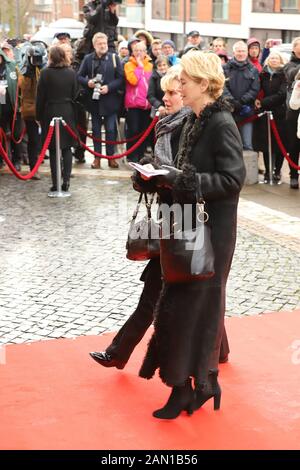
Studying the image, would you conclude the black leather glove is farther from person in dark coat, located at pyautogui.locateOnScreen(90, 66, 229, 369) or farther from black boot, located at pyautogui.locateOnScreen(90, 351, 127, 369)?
black boot, located at pyautogui.locateOnScreen(90, 351, 127, 369)

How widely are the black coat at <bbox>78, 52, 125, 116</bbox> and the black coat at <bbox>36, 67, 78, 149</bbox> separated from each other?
1422 mm

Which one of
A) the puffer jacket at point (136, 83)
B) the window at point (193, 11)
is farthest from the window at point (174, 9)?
the puffer jacket at point (136, 83)

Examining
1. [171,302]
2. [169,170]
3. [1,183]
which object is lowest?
[1,183]

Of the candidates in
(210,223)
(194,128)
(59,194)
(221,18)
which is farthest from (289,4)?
(210,223)

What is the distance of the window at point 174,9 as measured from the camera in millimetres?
45625

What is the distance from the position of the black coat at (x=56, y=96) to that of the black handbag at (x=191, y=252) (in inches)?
277

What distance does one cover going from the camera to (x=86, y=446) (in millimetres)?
4496

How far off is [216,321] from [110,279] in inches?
121

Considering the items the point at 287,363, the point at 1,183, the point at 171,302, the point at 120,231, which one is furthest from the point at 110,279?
the point at 1,183

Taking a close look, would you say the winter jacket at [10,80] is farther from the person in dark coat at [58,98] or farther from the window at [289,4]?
the window at [289,4]

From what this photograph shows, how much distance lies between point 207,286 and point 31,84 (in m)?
8.28

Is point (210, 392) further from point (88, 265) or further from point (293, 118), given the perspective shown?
point (293, 118)

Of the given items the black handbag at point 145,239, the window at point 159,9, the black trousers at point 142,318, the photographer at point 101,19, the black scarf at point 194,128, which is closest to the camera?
the black scarf at point 194,128
